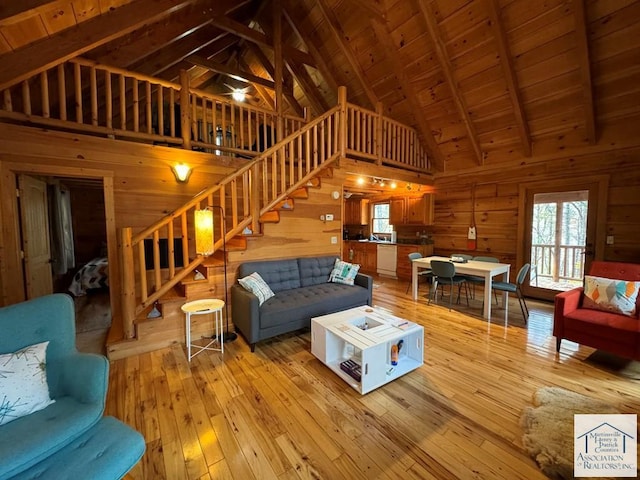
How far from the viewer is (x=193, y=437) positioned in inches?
69.6

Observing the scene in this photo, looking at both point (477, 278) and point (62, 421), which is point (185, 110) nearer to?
point (62, 421)

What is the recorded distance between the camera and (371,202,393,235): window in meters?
7.68

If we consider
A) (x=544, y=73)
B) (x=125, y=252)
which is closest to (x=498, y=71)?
(x=544, y=73)

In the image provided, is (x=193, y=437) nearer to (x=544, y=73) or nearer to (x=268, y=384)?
(x=268, y=384)

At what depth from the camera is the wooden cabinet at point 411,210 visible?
6176 mm

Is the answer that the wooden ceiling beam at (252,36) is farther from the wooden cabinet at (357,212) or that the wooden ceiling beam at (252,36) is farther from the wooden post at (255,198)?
the wooden cabinet at (357,212)

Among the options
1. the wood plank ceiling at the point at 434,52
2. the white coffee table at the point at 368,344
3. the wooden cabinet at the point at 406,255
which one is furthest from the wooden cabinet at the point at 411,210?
the white coffee table at the point at 368,344

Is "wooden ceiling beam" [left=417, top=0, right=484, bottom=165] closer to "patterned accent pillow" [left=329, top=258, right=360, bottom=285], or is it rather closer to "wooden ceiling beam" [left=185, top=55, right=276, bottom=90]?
"wooden ceiling beam" [left=185, top=55, right=276, bottom=90]

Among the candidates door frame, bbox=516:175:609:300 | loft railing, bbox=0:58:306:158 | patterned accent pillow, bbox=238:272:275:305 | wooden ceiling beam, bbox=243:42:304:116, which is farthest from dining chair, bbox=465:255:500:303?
wooden ceiling beam, bbox=243:42:304:116

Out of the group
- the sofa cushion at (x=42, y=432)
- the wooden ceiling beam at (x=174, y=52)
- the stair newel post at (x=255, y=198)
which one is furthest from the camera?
the wooden ceiling beam at (x=174, y=52)

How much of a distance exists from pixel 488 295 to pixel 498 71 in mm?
3276

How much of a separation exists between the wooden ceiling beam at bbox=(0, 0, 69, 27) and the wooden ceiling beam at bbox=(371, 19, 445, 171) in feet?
13.0

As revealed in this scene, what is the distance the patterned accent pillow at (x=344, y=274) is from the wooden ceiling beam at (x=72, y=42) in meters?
3.79

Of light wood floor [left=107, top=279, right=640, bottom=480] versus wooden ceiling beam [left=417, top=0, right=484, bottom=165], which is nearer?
light wood floor [left=107, top=279, right=640, bottom=480]
